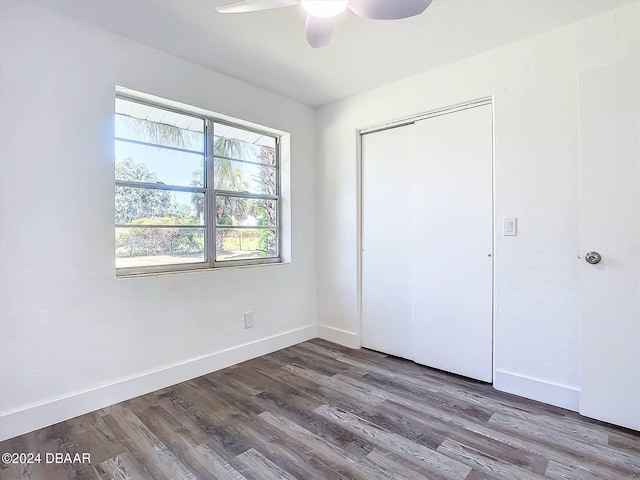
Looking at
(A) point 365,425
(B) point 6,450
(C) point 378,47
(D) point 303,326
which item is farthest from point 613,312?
(B) point 6,450

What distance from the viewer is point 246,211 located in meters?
3.19

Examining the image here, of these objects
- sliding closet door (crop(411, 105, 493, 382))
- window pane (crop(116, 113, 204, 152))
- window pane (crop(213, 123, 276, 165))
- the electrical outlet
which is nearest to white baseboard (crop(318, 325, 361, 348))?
sliding closet door (crop(411, 105, 493, 382))

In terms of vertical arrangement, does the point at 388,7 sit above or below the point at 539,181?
above

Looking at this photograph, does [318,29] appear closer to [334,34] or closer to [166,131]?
[334,34]

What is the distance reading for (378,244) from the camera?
324cm

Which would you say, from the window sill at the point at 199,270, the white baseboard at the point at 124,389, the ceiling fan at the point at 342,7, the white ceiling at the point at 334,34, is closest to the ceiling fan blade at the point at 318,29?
the ceiling fan at the point at 342,7

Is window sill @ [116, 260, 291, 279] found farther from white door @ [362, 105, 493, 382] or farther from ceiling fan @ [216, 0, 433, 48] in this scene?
ceiling fan @ [216, 0, 433, 48]

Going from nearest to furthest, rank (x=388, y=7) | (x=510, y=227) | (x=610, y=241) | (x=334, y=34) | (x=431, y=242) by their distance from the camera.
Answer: (x=388, y=7) → (x=610, y=241) → (x=334, y=34) → (x=510, y=227) → (x=431, y=242)

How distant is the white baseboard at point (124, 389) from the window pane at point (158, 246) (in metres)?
0.78

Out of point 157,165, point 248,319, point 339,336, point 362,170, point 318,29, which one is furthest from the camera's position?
point 339,336

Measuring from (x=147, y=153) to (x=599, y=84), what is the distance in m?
2.94

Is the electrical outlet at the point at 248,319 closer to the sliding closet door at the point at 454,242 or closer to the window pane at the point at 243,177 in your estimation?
the window pane at the point at 243,177

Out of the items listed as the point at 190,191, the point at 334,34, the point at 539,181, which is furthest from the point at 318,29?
the point at 539,181

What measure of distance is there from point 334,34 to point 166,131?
142 cm
